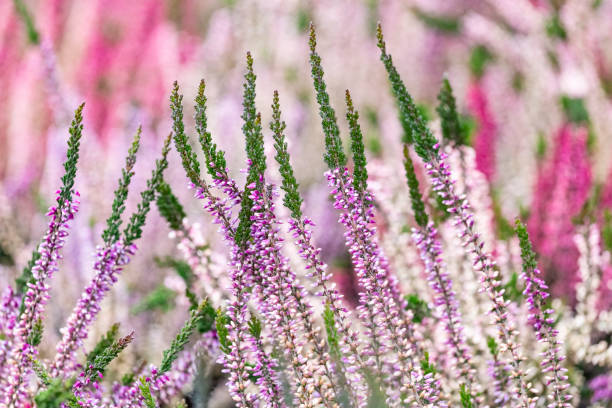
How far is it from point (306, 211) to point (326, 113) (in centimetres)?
75

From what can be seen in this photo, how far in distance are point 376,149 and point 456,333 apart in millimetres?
528

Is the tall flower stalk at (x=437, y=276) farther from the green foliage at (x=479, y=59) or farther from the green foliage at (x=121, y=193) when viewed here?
the green foliage at (x=479, y=59)

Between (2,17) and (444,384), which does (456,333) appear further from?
(2,17)

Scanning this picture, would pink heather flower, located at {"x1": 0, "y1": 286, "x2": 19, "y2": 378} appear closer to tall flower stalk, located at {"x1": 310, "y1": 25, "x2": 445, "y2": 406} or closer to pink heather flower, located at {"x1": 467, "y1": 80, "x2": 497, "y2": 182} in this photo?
tall flower stalk, located at {"x1": 310, "y1": 25, "x2": 445, "y2": 406}

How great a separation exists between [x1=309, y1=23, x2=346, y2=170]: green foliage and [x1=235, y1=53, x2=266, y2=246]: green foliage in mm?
42

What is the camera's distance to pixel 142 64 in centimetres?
160

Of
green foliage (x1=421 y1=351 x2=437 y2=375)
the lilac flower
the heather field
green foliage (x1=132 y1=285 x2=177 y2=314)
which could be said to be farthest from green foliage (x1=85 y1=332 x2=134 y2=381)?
the lilac flower

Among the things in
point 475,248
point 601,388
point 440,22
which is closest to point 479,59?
point 440,22

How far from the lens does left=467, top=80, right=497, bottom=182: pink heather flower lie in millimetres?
903

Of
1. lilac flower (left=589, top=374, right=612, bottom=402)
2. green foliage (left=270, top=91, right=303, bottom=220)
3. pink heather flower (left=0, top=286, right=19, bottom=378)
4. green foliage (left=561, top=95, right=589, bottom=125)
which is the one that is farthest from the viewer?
green foliage (left=561, top=95, right=589, bottom=125)

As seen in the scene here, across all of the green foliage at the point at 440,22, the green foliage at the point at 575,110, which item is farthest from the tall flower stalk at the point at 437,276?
the green foliage at the point at 440,22

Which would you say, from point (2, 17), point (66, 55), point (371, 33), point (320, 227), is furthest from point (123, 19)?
point (320, 227)

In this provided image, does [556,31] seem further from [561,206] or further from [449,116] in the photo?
[449,116]

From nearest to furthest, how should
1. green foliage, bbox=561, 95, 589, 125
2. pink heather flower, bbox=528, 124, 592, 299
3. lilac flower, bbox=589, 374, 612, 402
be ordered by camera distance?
1. lilac flower, bbox=589, 374, 612, 402
2. pink heather flower, bbox=528, 124, 592, 299
3. green foliage, bbox=561, 95, 589, 125
